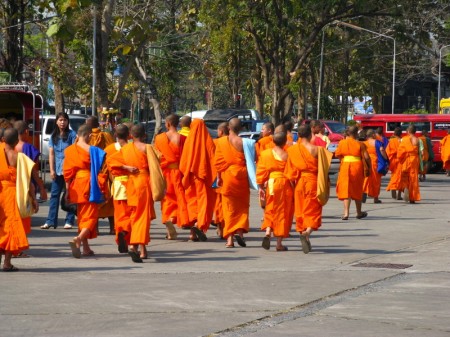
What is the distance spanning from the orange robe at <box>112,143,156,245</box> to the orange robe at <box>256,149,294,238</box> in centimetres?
185

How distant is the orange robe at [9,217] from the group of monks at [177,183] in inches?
0.4

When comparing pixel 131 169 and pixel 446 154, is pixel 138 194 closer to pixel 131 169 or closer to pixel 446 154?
pixel 131 169

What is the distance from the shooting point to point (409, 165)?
82.8 ft

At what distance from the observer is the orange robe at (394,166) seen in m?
25.6

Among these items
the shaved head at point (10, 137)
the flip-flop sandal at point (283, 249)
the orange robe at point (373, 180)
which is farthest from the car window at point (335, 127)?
the shaved head at point (10, 137)

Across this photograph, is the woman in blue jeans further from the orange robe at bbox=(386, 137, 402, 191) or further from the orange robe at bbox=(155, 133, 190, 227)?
the orange robe at bbox=(386, 137, 402, 191)

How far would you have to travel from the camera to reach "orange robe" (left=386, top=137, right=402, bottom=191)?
83.9ft

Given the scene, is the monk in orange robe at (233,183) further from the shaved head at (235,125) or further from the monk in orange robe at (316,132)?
the monk in orange robe at (316,132)

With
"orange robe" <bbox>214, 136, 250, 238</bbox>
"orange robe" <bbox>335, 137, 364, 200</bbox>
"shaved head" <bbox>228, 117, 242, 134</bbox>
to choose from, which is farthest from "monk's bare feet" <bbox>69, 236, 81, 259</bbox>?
"orange robe" <bbox>335, 137, 364, 200</bbox>

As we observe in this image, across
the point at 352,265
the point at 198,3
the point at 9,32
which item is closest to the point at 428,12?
the point at 198,3

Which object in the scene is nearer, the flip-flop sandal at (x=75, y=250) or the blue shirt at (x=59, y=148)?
the flip-flop sandal at (x=75, y=250)

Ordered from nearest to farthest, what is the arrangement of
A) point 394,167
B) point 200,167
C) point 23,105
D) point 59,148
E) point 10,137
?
point 10,137, point 200,167, point 59,148, point 23,105, point 394,167

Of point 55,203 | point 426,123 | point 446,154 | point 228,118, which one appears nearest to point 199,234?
point 55,203

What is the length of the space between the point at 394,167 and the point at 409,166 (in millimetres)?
737
